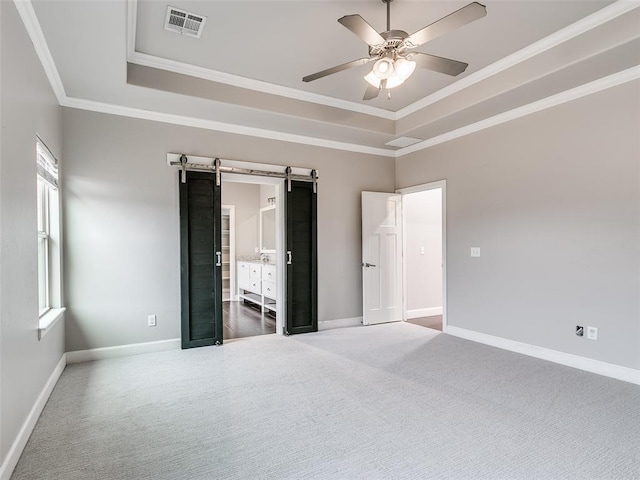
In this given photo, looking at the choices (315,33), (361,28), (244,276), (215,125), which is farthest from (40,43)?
(244,276)

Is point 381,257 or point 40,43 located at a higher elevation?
point 40,43

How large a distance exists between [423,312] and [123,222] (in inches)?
178

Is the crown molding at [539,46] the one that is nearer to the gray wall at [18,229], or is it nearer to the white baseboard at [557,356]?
the white baseboard at [557,356]

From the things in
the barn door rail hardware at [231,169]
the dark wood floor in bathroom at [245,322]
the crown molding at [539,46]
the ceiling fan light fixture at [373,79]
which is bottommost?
the dark wood floor in bathroom at [245,322]

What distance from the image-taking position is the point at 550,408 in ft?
8.63

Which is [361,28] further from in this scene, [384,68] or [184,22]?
[184,22]

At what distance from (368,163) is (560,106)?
252cm

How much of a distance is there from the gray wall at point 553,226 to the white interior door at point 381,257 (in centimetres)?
90

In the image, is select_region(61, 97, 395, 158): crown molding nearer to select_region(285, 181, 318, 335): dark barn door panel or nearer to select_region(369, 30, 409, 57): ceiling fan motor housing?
select_region(285, 181, 318, 335): dark barn door panel

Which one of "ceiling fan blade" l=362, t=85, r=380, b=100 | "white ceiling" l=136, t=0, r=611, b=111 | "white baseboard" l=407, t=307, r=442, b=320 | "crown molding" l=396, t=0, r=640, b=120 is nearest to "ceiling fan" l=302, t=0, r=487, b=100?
"ceiling fan blade" l=362, t=85, r=380, b=100

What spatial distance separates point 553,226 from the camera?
12.0 feet

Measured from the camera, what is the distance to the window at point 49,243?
3131 millimetres

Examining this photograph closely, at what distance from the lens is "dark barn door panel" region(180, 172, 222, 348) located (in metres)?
4.11

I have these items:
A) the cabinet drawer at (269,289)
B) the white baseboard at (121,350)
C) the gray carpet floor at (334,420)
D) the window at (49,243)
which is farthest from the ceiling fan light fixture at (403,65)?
the cabinet drawer at (269,289)
